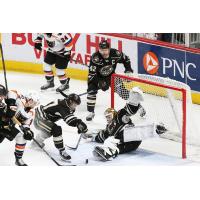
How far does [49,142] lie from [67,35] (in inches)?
31.2

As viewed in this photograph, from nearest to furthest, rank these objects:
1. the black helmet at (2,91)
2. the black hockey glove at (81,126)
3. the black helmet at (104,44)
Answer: the black helmet at (2,91)
the black hockey glove at (81,126)
the black helmet at (104,44)

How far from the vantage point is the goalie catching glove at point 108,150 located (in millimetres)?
9430

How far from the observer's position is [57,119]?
9.47 metres

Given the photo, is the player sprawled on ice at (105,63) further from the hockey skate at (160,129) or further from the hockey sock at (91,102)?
the hockey skate at (160,129)

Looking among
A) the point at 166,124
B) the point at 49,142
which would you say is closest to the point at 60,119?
the point at 49,142

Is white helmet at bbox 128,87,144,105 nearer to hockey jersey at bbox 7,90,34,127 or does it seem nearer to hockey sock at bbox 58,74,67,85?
hockey sock at bbox 58,74,67,85

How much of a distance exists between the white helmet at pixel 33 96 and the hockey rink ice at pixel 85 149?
42 millimetres

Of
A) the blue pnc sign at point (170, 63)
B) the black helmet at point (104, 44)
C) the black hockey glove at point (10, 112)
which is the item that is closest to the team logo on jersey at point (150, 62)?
the blue pnc sign at point (170, 63)

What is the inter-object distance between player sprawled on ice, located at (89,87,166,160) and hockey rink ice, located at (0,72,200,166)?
0.14 feet

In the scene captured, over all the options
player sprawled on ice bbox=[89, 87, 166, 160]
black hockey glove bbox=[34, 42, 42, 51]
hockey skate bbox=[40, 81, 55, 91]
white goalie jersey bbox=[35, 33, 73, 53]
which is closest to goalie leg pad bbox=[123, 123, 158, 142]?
player sprawled on ice bbox=[89, 87, 166, 160]

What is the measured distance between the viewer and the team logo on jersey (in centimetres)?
958

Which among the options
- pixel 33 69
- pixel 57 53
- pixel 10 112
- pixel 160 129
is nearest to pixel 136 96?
pixel 160 129

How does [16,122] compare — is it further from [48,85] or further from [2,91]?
[48,85]

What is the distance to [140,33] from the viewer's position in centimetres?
972
